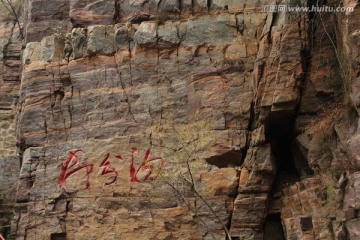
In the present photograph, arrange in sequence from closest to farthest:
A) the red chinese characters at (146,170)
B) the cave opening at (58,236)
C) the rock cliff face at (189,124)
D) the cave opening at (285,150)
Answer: the rock cliff face at (189,124), the cave opening at (285,150), the red chinese characters at (146,170), the cave opening at (58,236)

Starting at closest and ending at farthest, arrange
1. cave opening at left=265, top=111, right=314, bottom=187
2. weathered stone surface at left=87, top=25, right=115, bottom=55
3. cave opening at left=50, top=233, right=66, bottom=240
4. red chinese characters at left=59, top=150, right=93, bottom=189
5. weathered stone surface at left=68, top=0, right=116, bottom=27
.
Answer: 1. cave opening at left=265, top=111, right=314, bottom=187
2. cave opening at left=50, top=233, right=66, bottom=240
3. red chinese characters at left=59, top=150, right=93, bottom=189
4. weathered stone surface at left=87, top=25, right=115, bottom=55
5. weathered stone surface at left=68, top=0, right=116, bottom=27

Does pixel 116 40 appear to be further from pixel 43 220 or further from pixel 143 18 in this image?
pixel 43 220

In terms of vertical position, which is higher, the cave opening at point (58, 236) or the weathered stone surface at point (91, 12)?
the weathered stone surface at point (91, 12)

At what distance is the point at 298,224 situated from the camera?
44.6 feet

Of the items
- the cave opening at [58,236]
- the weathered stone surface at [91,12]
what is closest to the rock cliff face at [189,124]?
the cave opening at [58,236]

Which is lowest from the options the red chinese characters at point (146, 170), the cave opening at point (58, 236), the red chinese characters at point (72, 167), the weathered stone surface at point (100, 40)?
the cave opening at point (58, 236)

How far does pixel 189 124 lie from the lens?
15414 millimetres

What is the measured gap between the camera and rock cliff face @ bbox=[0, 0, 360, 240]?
563 inches

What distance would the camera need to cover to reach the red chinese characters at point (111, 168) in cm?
1523

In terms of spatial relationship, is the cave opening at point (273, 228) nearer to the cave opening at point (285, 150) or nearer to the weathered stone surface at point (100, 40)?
the cave opening at point (285, 150)

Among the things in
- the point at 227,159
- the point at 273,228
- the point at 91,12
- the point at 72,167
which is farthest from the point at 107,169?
the point at 91,12

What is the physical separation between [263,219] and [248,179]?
977 millimetres

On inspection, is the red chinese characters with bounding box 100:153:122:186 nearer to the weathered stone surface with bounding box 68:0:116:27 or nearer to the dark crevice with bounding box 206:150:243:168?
the dark crevice with bounding box 206:150:243:168

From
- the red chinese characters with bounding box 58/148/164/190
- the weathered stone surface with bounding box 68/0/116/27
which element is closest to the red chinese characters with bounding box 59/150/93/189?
the red chinese characters with bounding box 58/148/164/190
